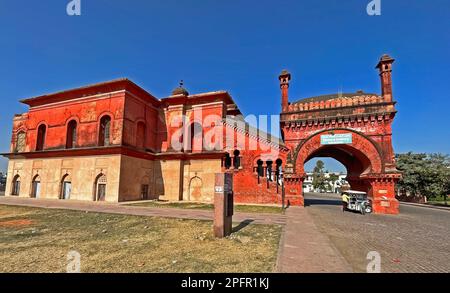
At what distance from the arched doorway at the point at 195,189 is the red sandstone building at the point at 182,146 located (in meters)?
0.11

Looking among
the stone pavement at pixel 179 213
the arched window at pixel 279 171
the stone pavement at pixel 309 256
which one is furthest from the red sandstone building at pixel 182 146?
the stone pavement at pixel 309 256

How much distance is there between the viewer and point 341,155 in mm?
26016

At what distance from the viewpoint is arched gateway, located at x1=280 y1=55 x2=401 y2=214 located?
18984 millimetres

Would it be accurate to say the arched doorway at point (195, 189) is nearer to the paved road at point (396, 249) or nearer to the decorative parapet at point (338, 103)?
the decorative parapet at point (338, 103)

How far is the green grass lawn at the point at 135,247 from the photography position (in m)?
5.27

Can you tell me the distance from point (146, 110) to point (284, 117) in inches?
602

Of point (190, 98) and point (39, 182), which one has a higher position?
point (190, 98)

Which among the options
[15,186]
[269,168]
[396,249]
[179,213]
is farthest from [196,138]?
[15,186]

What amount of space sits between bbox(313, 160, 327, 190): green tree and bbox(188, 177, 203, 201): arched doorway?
7588 centimetres

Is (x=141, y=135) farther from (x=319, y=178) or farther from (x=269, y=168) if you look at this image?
(x=319, y=178)
